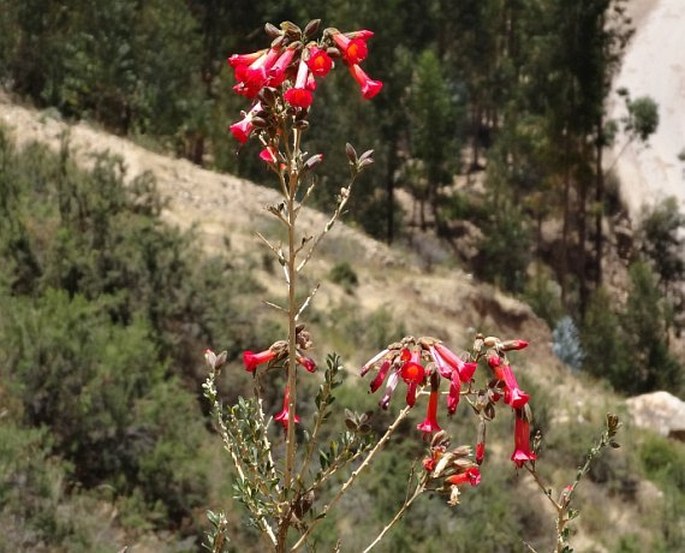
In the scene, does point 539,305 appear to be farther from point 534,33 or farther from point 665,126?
point 665,126

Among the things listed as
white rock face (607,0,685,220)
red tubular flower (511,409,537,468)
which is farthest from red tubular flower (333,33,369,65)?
white rock face (607,0,685,220)

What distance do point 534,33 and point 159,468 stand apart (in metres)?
26.9

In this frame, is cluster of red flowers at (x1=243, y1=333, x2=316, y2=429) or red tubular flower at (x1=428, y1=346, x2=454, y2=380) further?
cluster of red flowers at (x1=243, y1=333, x2=316, y2=429)

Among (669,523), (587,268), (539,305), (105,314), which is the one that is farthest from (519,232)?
(105,314)

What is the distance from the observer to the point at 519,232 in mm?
32719

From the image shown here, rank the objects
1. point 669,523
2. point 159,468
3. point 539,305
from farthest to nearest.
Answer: point 539,305 → point 669,523 → point 159,468

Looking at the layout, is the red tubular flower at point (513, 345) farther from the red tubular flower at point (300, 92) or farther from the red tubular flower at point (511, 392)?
the red tubular flower at point (300, 92)

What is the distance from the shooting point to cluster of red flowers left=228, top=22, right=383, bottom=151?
73.9 inches

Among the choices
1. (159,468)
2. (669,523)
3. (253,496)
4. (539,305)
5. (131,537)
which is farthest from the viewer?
(539,305)

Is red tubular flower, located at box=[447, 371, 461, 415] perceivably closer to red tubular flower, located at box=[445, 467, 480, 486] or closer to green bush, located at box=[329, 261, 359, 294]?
red tubular flower, located at box=[445, 467, 480, 486]


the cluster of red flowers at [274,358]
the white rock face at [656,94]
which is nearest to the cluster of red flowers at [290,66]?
the cluster of red flowers at [274,358]

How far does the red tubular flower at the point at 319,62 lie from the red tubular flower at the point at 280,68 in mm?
38

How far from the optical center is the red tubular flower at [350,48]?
1964 mm

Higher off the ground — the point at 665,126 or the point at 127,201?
the point at 665,126
